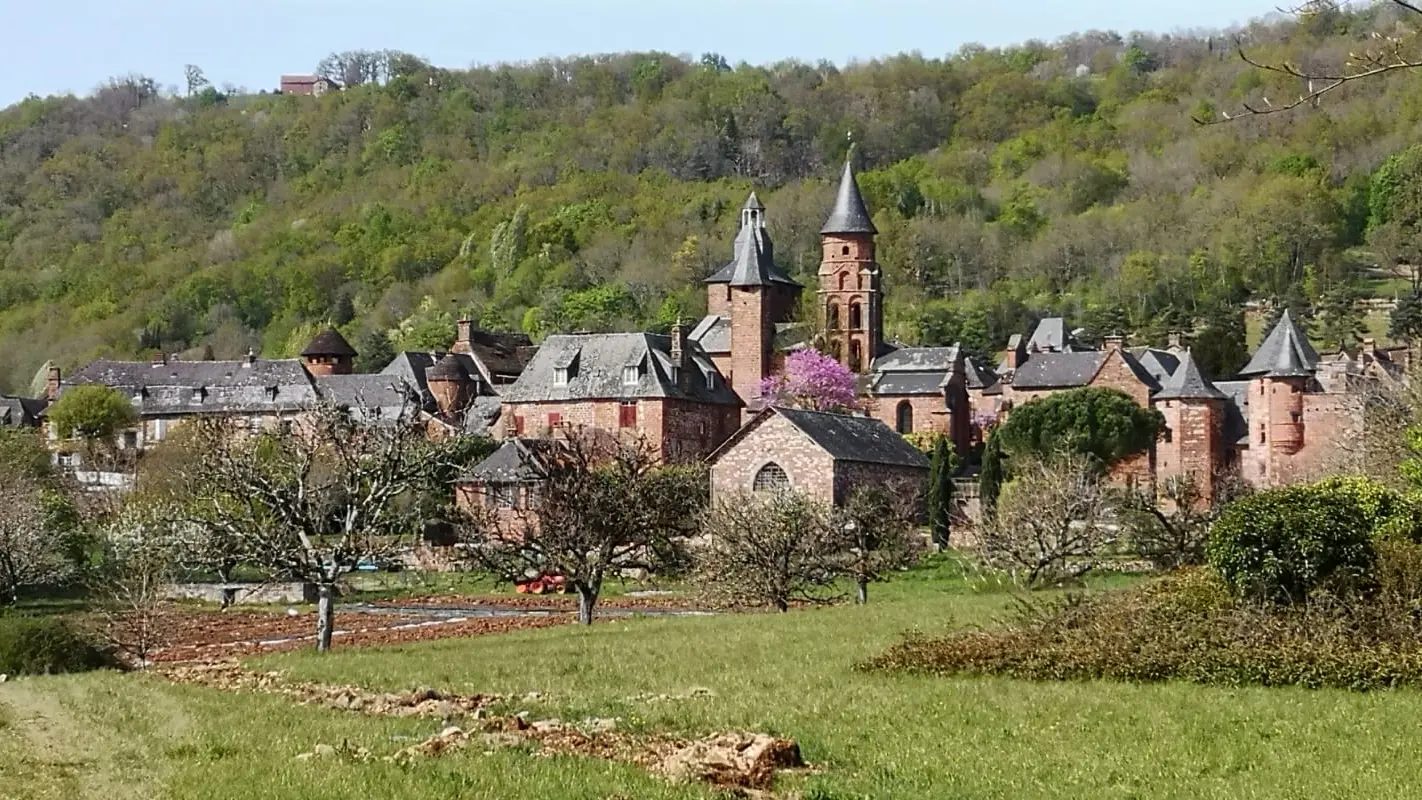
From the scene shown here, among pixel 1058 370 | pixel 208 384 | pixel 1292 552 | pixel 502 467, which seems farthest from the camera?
pixel 208 384

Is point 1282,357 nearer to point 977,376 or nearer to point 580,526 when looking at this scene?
point 977,376

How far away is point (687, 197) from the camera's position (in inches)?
5837

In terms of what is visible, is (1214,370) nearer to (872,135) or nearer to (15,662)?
(15,662)

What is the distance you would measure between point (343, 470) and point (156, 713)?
10.9 m

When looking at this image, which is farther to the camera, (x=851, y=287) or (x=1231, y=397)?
(x=851, y=287)

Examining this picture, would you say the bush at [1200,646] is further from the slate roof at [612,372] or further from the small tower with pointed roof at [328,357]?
the small tower with pointed roof at [328,357]

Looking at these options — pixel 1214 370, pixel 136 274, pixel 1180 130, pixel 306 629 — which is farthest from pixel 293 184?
pixel 306 629

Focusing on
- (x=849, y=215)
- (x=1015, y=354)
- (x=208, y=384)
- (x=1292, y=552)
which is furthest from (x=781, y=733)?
(x=208, y=384)

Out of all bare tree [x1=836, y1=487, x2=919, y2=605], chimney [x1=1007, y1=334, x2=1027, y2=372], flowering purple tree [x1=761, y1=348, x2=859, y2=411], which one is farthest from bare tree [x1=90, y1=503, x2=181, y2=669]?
chimney [x1=1007, y1=334, x2=1027, y2=372]

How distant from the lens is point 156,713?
16125mm

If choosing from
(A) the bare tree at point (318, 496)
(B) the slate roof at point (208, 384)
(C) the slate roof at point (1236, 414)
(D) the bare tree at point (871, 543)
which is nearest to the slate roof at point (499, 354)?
(B) the slate roof at point (208, 384)

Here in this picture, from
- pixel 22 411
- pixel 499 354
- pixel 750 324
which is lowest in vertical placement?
pixel 22 411

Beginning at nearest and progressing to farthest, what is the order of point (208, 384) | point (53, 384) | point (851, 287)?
point (851, 287) → point (208, 384) → point (53, 384)

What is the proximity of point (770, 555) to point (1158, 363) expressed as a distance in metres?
44.9
